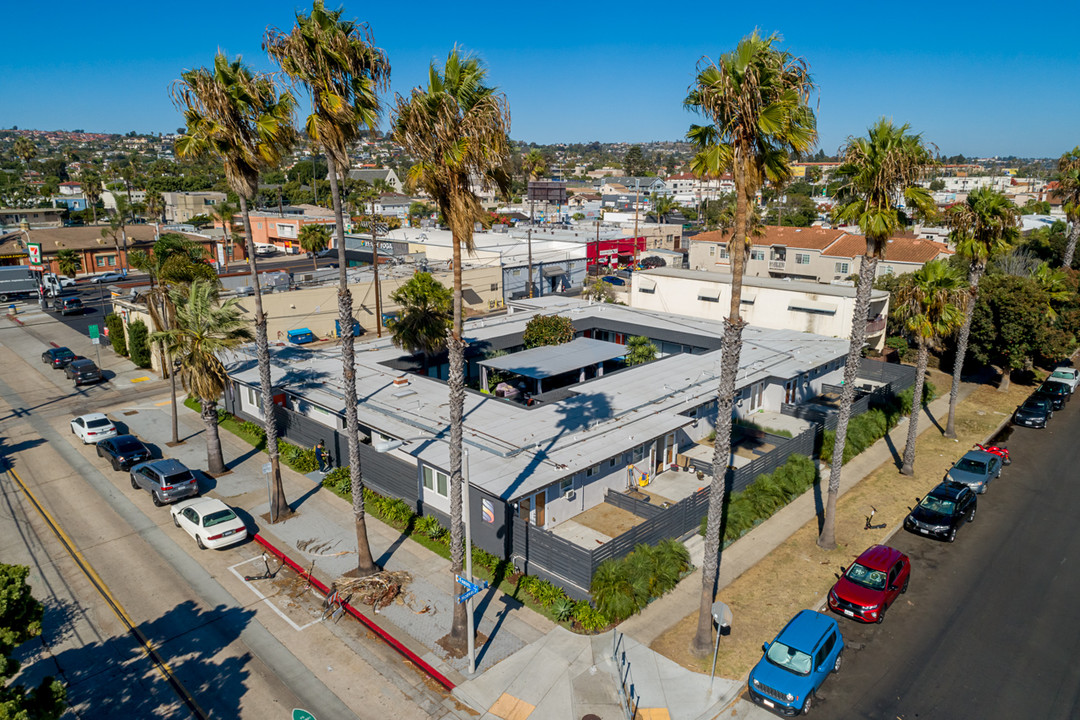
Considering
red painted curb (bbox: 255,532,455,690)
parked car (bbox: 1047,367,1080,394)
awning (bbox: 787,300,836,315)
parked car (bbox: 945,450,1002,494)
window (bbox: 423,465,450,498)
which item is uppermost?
awning (bbox: 787,300,836,315)

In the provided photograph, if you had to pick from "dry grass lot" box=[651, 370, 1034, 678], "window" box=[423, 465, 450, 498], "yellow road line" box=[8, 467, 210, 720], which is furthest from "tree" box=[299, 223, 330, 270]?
"dry grass lot" box=[651, 370, 1034, 678]

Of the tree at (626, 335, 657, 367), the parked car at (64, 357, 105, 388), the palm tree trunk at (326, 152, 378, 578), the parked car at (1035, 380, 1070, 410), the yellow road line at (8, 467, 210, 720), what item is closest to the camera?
the yellow road line at (8, 467, 210, 720)

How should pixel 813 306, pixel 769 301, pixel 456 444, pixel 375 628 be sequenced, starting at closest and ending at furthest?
1. pixel 456 444
2. pixel 375 628
3. pixel 813 306
4. pixel 769 301

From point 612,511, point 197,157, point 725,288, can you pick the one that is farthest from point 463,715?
point 725,288

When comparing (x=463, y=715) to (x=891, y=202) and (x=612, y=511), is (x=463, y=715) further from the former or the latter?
(x=891, y=202)

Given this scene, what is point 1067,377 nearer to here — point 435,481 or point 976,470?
point 976,470

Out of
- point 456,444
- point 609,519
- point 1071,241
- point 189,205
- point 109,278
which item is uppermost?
point 189,205

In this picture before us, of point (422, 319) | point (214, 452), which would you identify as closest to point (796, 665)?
point (422, 319)

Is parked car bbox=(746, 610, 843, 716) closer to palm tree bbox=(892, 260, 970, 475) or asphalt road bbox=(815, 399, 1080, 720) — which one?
asphalt road bbox=(815, 399, 1080, 720)
